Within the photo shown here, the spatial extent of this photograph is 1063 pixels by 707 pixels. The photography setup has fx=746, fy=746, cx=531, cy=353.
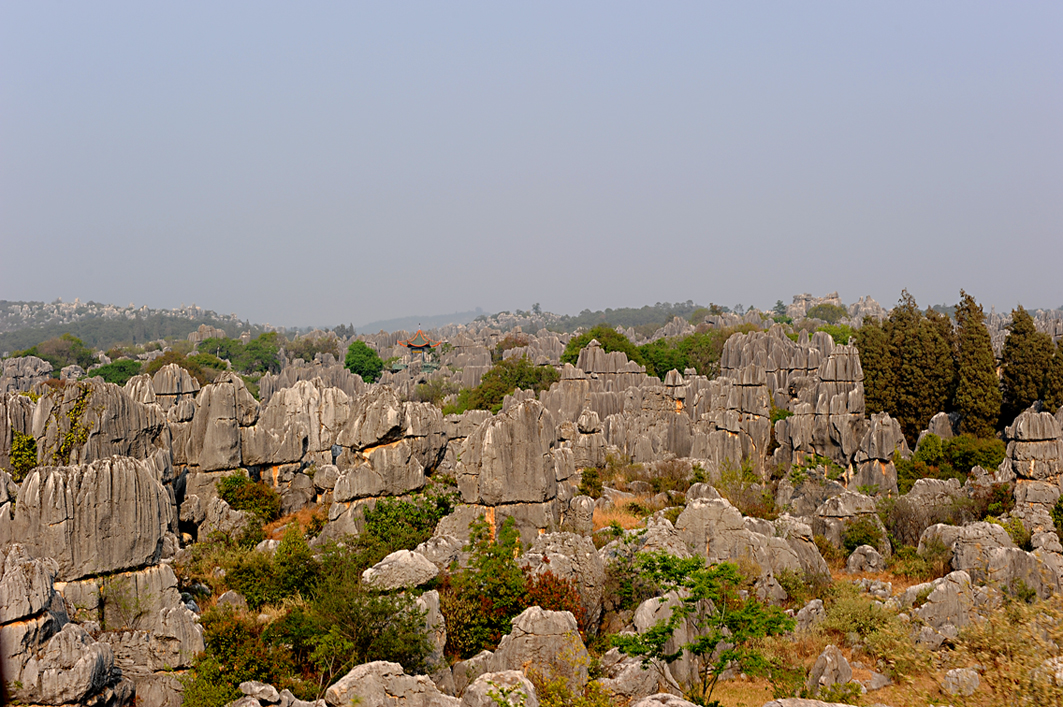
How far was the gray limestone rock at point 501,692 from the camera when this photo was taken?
9.12 metres

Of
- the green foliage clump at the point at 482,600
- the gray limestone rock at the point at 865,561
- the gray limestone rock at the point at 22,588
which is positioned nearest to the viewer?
the gray limestone rock at the point at 22,588

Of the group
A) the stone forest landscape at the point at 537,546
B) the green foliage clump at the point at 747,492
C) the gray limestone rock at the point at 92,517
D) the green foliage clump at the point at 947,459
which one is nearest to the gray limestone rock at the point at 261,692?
the stone forest landscape at the point at 537,546

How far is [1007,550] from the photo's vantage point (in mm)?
16969

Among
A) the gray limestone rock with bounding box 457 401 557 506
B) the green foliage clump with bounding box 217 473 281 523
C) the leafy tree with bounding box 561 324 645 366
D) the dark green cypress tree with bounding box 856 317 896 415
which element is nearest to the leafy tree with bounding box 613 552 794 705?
the gray limestone rock with bounding box 457 401 557 506

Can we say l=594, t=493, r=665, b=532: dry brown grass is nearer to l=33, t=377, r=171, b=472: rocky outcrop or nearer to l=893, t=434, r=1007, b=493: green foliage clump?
l=893, t=434, r=1007, b=493: green foliage clump

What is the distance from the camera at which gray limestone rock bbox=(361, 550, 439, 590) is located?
13.0m

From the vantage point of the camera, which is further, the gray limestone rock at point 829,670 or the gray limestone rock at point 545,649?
the gray limestone rock at point 829,670

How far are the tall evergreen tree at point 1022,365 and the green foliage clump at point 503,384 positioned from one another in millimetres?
22957

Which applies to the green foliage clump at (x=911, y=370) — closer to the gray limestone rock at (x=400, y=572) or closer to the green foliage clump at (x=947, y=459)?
the green foliage clump at (x=947, y=459)

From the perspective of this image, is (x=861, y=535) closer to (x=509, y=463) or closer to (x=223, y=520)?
(x=509, y=463)

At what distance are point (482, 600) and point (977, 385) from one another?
2581cm

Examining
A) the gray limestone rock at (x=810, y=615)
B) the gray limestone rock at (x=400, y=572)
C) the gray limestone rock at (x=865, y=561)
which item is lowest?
the gray limestone rock at (x=865, y=561)

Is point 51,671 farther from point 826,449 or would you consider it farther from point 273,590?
point 826,449

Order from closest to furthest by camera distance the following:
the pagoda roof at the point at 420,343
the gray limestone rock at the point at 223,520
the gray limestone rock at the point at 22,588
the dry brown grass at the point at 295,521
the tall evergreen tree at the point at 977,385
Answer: the gray limestone rock at the point at 22,588 → the gray limestone rock at the point at 223,520 → the dry brown grass at the point at 295,521 → the tall evergreen tree at the point at 977,385 → the pagoda roof at the point at 420,343
